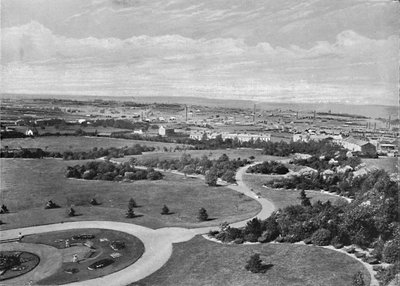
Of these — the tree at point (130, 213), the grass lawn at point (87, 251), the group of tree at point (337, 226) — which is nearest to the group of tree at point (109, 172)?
the tree at point (130, 213)

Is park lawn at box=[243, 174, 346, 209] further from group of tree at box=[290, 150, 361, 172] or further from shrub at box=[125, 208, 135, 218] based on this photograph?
shrub at box=[125, 208, 135, 218]

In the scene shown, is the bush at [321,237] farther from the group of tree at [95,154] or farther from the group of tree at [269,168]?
the group of tree at [95,154]

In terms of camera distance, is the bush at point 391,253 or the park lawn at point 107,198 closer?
the bush at point 391,253

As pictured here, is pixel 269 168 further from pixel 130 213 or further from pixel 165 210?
pixel 130 213

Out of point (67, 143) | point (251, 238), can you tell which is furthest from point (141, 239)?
point (67, 143)

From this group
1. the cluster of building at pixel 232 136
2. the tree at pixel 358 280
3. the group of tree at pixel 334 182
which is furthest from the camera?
the cluster of building at pixel 232 136

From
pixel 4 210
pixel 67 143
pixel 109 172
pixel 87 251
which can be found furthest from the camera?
pixel 67 143

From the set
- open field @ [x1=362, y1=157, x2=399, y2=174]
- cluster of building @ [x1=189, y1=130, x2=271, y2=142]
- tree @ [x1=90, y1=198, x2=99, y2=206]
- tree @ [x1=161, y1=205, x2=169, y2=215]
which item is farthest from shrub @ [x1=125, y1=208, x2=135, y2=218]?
open field @ [x1=362, y1=157, x2=399, y2=174]
